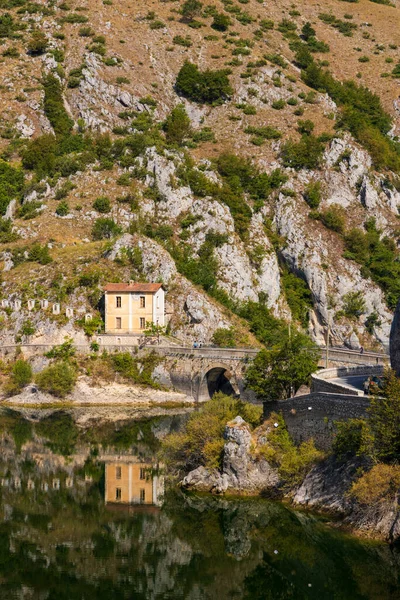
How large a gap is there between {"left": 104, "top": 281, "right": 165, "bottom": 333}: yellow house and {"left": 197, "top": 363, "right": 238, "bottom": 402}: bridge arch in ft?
41.3

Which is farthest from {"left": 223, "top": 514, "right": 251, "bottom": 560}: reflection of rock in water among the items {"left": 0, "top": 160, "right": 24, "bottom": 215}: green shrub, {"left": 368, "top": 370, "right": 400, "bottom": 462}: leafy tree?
{"left": 0, "top": 160, "right": 24, "bottom": 215}: green shrub

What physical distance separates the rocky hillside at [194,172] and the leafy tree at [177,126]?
0.36 metres

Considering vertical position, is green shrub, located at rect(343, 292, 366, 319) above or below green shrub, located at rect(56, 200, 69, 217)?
below

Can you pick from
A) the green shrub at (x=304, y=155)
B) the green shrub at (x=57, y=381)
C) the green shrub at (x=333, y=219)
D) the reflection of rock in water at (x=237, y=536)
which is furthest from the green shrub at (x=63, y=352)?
the green shrub at (x=304, y=155)

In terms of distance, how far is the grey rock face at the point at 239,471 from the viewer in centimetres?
5075

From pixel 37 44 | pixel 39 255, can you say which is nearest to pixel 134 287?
pixel 39 255

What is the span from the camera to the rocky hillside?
373ft

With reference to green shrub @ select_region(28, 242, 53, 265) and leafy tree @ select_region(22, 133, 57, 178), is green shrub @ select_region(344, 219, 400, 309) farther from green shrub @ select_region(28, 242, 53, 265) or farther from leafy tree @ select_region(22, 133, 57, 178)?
leafy tree @ select_region(22, 133, 57, 178)

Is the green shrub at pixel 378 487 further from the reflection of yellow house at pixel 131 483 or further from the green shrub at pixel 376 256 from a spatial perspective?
the green shrub at pixel 376 256

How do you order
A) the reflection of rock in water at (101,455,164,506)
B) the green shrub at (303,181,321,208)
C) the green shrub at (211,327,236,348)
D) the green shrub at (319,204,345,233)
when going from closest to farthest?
the reflection of rock in water at (101,455,164,506)
the green shrub at (211,327,236,348)
the green shrub at (319,204,345,233)
the green shrub at (303,181,321,208)

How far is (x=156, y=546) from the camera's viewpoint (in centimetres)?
4631

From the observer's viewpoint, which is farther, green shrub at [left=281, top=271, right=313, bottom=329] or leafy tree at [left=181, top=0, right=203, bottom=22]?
leafy tree at [left=181, top=0, right=203, bottom=22]

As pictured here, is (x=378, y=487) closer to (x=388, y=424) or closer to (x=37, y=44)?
(x=388, y=424)

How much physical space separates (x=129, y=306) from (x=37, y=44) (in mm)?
74795
